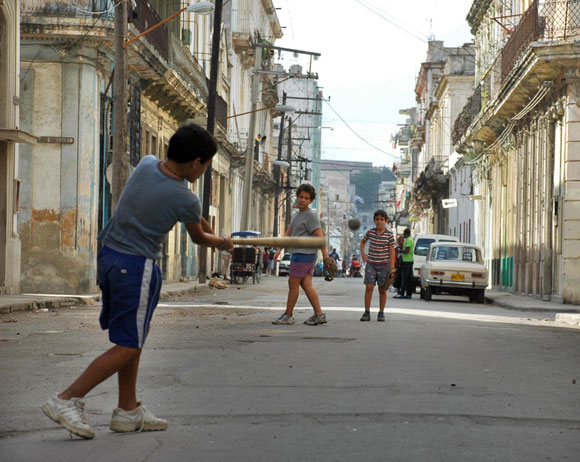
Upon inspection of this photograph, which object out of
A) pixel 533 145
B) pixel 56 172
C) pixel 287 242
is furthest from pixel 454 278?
pixel 287 242

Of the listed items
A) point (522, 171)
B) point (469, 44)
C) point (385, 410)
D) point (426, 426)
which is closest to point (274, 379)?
point (385, 410)

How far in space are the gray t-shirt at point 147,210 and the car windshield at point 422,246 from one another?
29.0 metres

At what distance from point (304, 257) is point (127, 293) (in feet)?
26.2

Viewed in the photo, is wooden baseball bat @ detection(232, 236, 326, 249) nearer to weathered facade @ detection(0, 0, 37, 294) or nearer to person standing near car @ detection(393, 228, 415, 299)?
weathered facade @ detection(0, 0, 37, 294)

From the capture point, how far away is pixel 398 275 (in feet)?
90.0

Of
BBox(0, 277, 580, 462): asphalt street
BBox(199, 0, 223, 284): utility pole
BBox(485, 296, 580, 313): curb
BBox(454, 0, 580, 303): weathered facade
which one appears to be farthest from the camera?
BBox(199, 0, 223, 284): utility pole

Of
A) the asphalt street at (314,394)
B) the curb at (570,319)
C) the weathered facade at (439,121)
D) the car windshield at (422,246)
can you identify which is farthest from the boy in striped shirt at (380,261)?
the weathered facade at (439,121)

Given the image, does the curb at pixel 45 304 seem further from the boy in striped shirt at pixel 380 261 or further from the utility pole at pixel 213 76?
the utility pole at pixel 213 76

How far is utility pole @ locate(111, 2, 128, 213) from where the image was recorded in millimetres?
21125

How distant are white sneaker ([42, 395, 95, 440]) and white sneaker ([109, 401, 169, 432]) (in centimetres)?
20

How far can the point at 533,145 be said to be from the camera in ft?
97.7

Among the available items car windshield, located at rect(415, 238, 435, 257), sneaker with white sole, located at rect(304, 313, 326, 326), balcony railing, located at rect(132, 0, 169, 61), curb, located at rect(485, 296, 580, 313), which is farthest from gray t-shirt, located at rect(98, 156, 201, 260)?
car windshield, located at rect(415, 238, 435, 257)

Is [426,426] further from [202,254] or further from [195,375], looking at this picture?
[202,254]

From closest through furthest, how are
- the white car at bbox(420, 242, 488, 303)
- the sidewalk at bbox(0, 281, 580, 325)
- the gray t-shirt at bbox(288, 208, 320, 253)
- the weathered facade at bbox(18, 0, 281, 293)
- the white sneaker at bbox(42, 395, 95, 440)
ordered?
the white sneaker at bbox(42, 395, 95, 440)
the gray t-shirt at bbox(288, 208, 320, 253)
the sidewalk at bbox(0, 281, 580, 325)
the weathered facade at bbox(18, 0, 281, 293)
the white car at bbox(420, 242, 488, 303)
